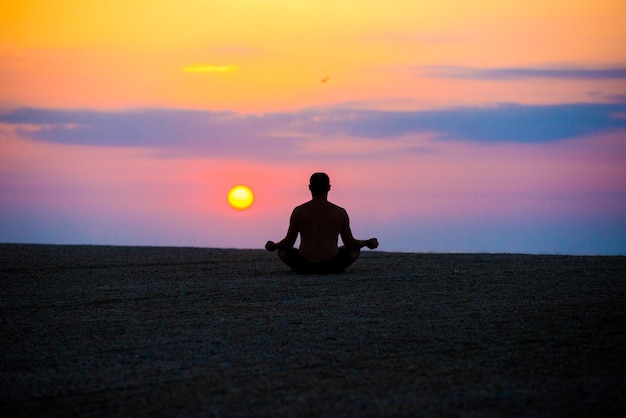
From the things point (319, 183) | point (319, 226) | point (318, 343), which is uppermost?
point (319, 183)

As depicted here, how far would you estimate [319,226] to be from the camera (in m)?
12.8

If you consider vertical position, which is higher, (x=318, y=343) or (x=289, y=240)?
(x=289, y=240)

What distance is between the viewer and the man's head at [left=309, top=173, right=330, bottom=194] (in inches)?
506

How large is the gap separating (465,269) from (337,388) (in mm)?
7660

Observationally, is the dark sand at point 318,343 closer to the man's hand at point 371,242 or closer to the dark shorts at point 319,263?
the dark shorts at point 319,263

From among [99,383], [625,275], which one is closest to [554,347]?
[99,383]

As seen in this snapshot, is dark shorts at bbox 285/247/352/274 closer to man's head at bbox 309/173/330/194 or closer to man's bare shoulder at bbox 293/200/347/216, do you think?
man's bare shoulder at bbox 293/200/347/216

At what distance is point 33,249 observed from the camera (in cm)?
1830

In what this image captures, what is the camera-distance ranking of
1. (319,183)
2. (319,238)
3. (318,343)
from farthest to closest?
(319,238)
(319,183)
(318,343)

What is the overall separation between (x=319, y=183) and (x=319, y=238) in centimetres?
82

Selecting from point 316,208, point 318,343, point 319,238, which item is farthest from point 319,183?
point 318,343

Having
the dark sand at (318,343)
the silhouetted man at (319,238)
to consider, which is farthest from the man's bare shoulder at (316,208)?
the dark sand at (318,343)

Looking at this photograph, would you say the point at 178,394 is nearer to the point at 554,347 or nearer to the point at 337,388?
the point at 337,388

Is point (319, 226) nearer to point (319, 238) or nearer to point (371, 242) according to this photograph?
point (319, 238)
